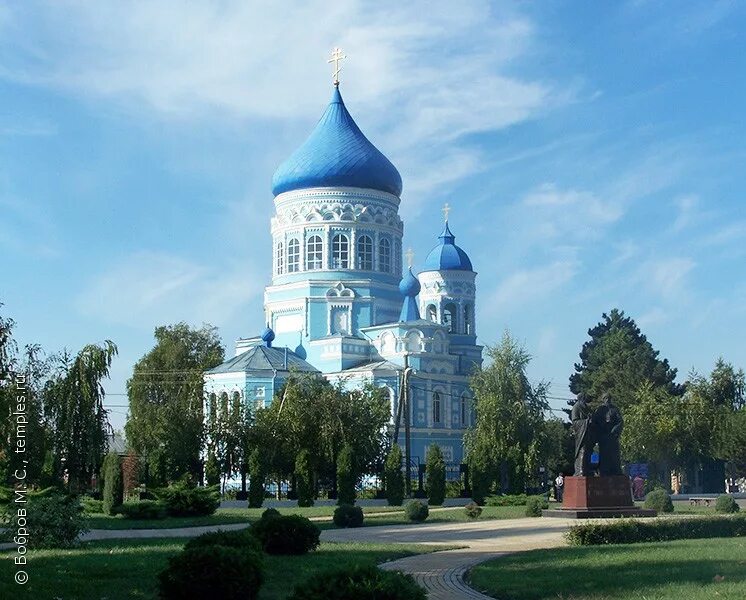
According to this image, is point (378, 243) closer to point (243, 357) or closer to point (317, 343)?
point (317, 343)

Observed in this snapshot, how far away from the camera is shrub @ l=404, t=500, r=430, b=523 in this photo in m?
29.4

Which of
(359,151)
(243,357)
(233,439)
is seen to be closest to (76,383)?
(233,439)

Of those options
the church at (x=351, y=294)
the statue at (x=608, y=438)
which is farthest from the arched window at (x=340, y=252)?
the statue at (x=608, y=438)

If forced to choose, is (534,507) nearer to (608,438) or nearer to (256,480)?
(608,438)

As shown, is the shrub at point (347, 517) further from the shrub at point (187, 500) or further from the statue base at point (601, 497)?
the shrub at point (187, 500)

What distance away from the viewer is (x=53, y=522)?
62.1ft

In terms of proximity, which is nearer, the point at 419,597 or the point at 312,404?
the point at 419,597

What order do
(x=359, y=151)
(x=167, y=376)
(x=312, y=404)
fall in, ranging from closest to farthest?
(x=312, y=404) → (x=359, y=151) → (x=167, y=376)

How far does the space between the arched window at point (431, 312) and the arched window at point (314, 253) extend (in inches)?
331

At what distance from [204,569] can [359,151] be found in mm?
46890

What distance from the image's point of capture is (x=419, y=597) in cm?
923

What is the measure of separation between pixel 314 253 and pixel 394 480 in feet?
67.8

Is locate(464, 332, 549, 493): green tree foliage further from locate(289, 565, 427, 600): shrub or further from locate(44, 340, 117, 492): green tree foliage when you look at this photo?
locate(289, 565, 427, 600): shrub

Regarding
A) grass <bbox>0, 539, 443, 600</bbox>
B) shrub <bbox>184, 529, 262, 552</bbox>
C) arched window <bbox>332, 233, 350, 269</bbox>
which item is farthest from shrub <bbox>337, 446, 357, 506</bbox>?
shrub <bbox>184, 529, 262, 552</bbox>
